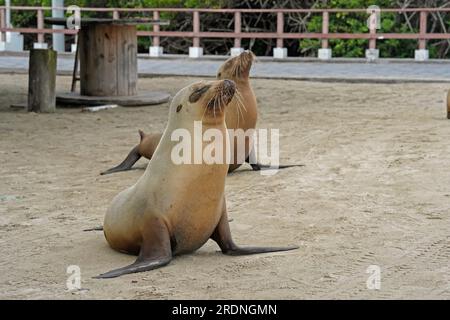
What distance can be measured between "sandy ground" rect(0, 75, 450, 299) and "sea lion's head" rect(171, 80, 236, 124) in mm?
718

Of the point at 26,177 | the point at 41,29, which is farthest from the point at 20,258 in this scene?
the point at 41,29

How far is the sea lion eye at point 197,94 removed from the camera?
485 centimetres

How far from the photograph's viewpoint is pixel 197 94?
4.87 metres

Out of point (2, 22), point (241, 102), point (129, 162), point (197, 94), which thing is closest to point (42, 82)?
point (129, 162)

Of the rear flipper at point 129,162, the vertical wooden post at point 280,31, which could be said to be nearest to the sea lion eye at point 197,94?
the rear flipper at point 129,162

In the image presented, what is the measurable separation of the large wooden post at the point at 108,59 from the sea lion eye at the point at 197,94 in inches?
299

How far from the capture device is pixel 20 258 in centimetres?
494

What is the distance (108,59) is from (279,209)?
6.73 meters

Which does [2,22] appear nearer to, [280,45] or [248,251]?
[280,45]

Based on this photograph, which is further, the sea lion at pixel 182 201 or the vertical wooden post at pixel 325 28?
the vertical wooden post at pixel 325 28

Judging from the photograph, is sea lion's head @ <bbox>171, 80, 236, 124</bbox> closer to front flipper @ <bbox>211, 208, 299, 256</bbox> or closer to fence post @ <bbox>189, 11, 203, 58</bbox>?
front flipper @ <bbox>211, 208, 299, 256</bbox>

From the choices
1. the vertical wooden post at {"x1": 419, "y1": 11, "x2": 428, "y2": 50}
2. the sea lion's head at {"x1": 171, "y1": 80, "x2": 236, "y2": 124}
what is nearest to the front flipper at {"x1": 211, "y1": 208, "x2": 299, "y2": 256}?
the sea lion's head at {"x1": 171, "y1": 80, "x2": 236, "y2": 124}

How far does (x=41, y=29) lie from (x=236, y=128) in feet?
52.7

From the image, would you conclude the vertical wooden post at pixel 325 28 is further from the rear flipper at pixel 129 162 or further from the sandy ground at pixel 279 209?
the rear flipper at pixel 129 162
